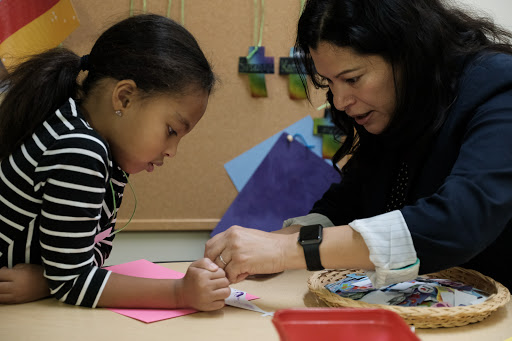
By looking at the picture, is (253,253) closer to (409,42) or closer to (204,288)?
(204,288)

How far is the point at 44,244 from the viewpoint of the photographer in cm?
82

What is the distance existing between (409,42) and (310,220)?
45 centimetres

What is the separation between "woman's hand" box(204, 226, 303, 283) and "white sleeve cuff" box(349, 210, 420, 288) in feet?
0.43

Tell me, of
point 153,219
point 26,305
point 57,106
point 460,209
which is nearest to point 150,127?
point 57,106

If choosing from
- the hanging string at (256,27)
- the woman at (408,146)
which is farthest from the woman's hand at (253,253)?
the hanging string at (256,27)

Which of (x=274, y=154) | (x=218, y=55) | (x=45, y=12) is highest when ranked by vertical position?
(x=45, y=12)

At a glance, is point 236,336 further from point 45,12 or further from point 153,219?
point 45,12

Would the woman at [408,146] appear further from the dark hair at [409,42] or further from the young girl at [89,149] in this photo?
the young girl at [89,149]

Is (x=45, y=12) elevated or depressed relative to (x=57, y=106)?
elevated

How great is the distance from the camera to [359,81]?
1043 millimetres

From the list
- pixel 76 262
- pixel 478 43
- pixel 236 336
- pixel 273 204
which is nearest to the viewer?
pixel 236 336

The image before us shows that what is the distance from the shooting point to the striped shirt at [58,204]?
0.82m

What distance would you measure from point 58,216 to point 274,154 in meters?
1.30

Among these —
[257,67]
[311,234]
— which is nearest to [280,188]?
A: [257,67]
